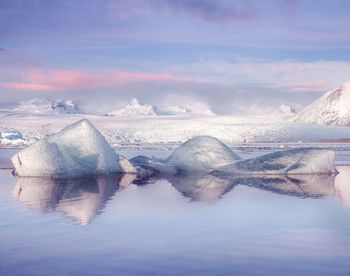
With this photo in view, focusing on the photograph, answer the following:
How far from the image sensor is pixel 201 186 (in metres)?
13.3

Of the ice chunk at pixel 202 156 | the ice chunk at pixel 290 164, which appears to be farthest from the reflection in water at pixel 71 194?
the ice chunk at pixel 290 164

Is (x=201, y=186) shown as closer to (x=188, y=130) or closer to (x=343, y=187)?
(x=343, y=187)

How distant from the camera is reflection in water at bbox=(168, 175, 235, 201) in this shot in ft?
36.8

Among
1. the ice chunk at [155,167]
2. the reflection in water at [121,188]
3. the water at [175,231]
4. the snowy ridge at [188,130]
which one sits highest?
the water at [175,231]

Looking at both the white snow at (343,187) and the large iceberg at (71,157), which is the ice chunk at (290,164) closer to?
the white snow at (343,187)

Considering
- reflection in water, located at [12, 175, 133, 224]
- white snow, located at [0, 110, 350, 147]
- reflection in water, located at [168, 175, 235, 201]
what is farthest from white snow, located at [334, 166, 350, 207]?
white snow, located at [0, 110, 350, 147]

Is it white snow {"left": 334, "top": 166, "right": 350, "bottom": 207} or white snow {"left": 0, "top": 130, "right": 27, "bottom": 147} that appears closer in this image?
white snow {"left": 334, "top": 166, "right": 350, "bottom": 207}

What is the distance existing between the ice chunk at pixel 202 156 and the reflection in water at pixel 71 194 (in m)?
2.46

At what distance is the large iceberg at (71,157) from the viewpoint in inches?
611

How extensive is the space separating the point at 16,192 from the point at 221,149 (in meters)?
7.79

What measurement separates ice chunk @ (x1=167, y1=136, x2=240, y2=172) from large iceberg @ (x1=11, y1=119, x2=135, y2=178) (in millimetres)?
1704

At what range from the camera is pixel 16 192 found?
468 inches

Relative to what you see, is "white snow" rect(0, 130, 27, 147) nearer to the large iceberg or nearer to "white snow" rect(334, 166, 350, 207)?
the large iceberg

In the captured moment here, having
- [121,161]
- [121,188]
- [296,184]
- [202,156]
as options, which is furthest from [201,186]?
[202,156]
